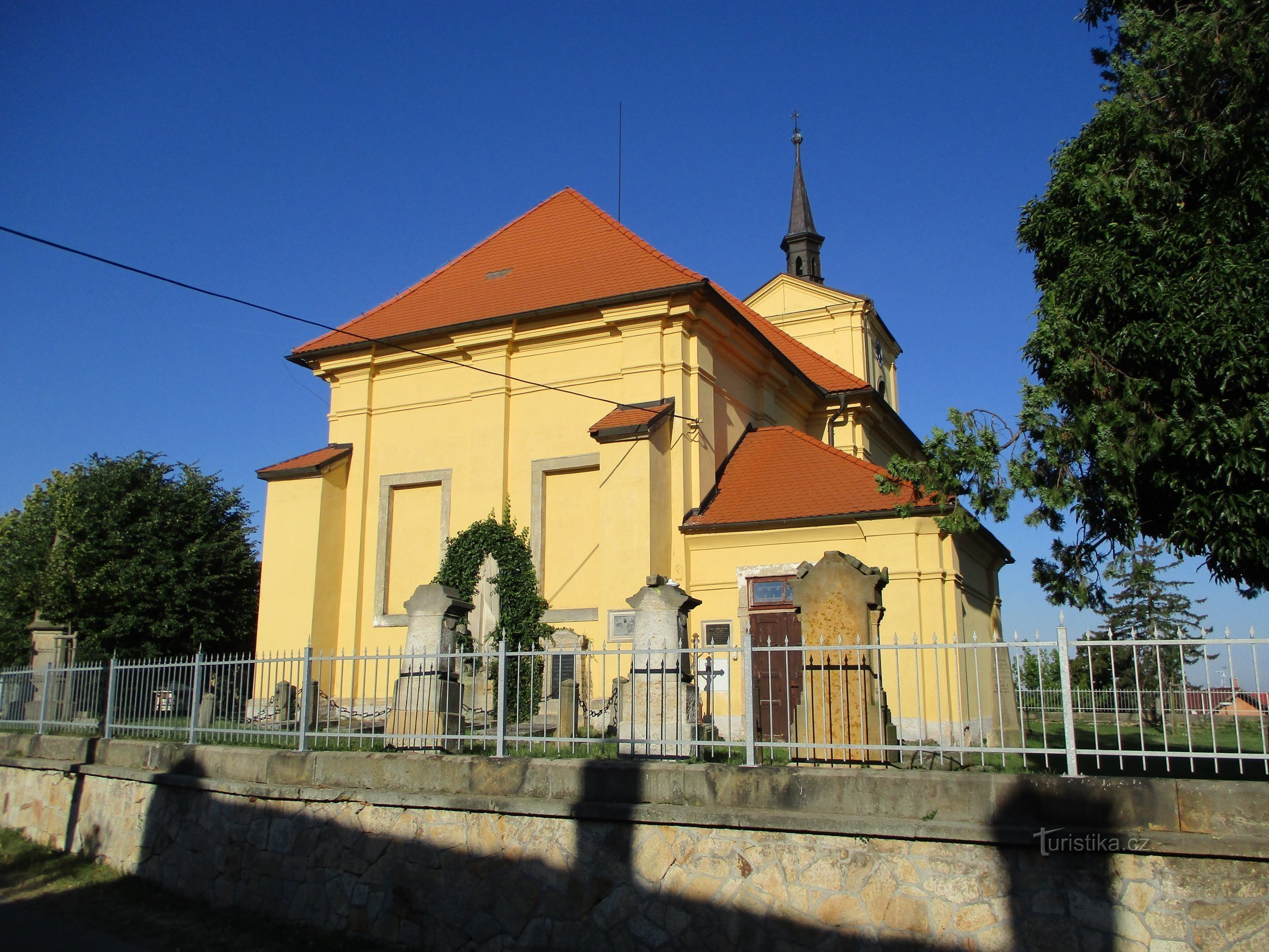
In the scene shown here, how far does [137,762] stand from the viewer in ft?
34.4

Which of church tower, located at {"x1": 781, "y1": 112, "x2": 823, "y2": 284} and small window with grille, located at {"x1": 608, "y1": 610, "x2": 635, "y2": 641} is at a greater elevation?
church tower, located at {"x1": 781, "y1": 112, "x2": 823, "y2": 284}

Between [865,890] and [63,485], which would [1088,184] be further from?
[63,485]

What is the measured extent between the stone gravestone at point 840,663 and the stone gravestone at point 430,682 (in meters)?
3.12

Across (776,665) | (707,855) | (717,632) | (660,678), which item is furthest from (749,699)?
(717,632)

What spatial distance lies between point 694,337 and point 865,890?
40.2ft

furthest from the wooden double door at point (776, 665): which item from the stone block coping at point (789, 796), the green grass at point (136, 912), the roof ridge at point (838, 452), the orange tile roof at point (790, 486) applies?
the green grass at point (136, 912)

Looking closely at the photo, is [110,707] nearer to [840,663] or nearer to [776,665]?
[840,663]

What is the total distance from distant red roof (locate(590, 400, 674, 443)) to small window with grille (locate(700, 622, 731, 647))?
11.7ft

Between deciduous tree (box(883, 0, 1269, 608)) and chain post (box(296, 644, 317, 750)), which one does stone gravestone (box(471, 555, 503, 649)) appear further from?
deciduous tree (box(883, 0, 1269, 608))

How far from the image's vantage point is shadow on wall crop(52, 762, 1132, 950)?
5711mm

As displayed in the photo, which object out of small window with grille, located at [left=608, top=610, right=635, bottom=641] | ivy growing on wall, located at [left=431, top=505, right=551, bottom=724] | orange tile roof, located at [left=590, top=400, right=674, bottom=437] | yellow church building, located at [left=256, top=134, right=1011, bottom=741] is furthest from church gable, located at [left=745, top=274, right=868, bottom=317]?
small window with grille, located at [left=608, top=610, right=635, bottom=641]

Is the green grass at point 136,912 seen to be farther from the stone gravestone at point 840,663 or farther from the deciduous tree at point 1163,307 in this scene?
the deciduous tree at point 1163,307

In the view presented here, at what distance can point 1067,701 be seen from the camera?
6125mm

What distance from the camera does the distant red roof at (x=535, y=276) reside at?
17547 mm
